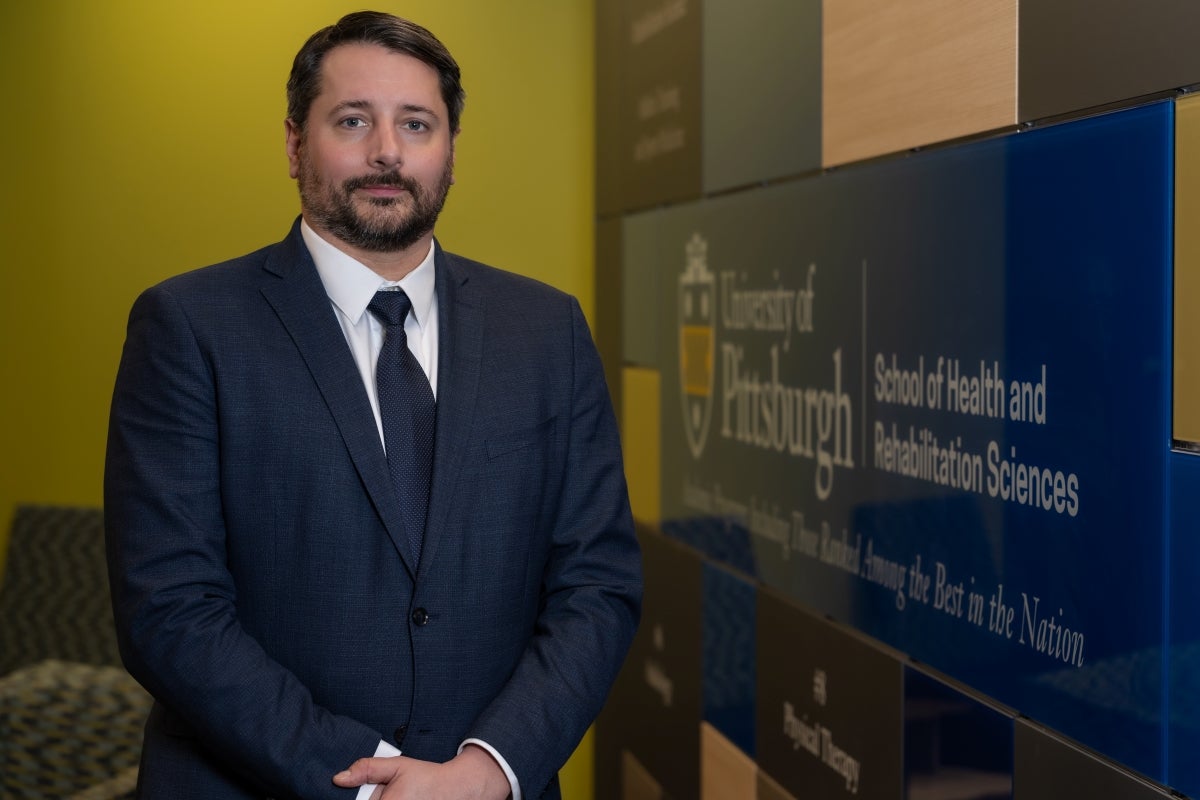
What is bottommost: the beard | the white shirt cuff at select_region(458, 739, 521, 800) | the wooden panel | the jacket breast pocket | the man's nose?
the wooden panel

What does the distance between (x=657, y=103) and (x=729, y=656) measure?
1.57 meters

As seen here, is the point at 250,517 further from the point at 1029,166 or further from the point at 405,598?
the point at 1029,166

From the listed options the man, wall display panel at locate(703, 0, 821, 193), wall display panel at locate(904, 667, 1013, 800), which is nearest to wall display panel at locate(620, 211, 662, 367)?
wall display panel at locate(703, 0, 821, 193)

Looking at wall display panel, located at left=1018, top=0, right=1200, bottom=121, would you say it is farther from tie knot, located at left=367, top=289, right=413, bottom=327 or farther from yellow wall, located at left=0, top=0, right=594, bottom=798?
yellow wall, located at left=0, top=0, right=594, bottom=798

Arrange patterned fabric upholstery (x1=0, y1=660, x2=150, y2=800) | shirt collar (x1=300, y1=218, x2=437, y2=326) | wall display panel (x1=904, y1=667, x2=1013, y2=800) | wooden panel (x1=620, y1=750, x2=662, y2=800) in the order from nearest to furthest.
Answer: shirt collar (x1=300, y1=218, x2=437, y2=326)
wall display panel (x1=904, y1=667, x2=1013, y2=800)
patterned fabric upholstery (x1=0, y1=660, x2=150, y2=800)
wooden panel (x1=620, y1=750, x2=662, y2=800)

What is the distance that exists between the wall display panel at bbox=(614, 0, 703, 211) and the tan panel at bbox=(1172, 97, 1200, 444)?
6.25 feet

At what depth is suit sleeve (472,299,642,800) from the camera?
5.84 ft

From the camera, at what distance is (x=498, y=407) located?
1903mm

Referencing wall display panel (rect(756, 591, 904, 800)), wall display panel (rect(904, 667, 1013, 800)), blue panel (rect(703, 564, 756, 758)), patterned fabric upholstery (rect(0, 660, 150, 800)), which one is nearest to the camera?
wall display panel (rect(904, 667, 1013, 800))

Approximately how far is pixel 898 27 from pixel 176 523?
153cm

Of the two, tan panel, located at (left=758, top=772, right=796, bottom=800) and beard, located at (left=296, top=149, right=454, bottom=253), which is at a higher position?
beard, located at (left=296, top=149, right=454, bottom=253)

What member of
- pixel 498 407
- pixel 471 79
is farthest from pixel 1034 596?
pixel 471 79

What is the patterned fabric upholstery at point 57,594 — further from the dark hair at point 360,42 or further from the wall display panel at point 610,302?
the dark hair at point 360,42

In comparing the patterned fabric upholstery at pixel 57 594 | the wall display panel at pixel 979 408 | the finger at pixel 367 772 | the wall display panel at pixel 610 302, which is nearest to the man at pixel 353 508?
the finger at pixel 367 772
